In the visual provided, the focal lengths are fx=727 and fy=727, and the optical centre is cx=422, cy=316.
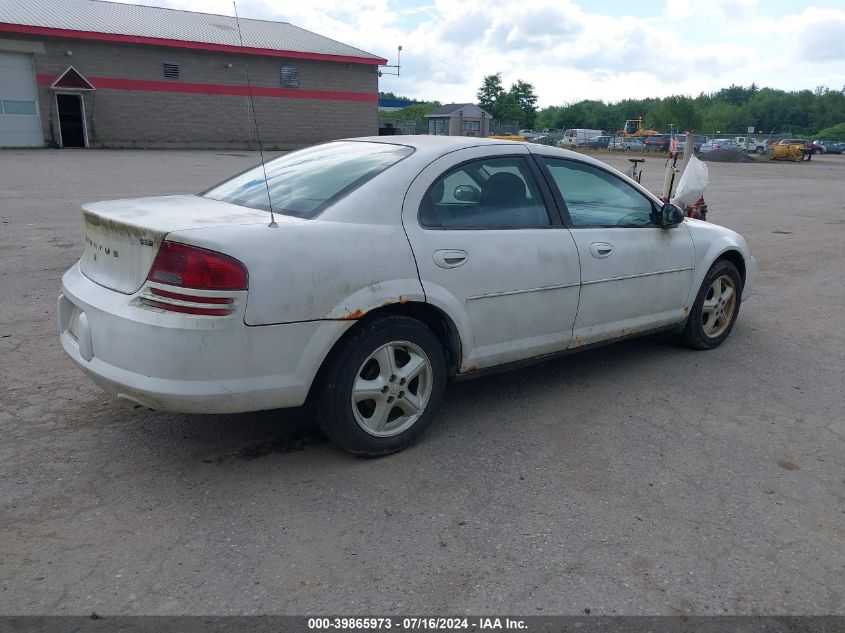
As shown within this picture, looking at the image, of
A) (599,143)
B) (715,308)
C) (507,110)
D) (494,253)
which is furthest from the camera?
(507,110)

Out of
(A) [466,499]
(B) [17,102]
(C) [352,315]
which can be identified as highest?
(B) [17,102]

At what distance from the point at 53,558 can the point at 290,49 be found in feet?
118

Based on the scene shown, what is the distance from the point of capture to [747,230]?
12.5 metres

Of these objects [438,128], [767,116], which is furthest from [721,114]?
[438,128]

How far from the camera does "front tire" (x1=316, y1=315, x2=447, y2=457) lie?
339 centimetres

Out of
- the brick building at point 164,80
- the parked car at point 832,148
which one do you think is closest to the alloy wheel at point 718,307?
the brick building at point 164,80

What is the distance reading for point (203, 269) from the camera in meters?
3.02

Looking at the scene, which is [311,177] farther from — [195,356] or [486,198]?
[195,356]

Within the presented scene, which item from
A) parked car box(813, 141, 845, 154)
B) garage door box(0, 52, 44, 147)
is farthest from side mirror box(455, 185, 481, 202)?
parked car box(813, 141, 845, 154)

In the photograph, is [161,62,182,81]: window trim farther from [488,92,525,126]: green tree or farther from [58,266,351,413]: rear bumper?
[488,92,525,126]: green tree

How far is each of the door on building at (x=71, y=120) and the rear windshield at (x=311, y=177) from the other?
30628mm

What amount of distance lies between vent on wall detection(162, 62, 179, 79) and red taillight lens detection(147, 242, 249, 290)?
3326 cm

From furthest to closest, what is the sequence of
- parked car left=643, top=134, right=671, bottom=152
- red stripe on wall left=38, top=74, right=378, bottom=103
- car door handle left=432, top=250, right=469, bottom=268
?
Result: parked car left=643, top=134, right=671, bottom=152 → red stripe on wall left=38, top=74, right=378, bottom=103 → car door handle left=432, top=250, right=469, bottom=268

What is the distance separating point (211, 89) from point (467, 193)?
33.4 meters
